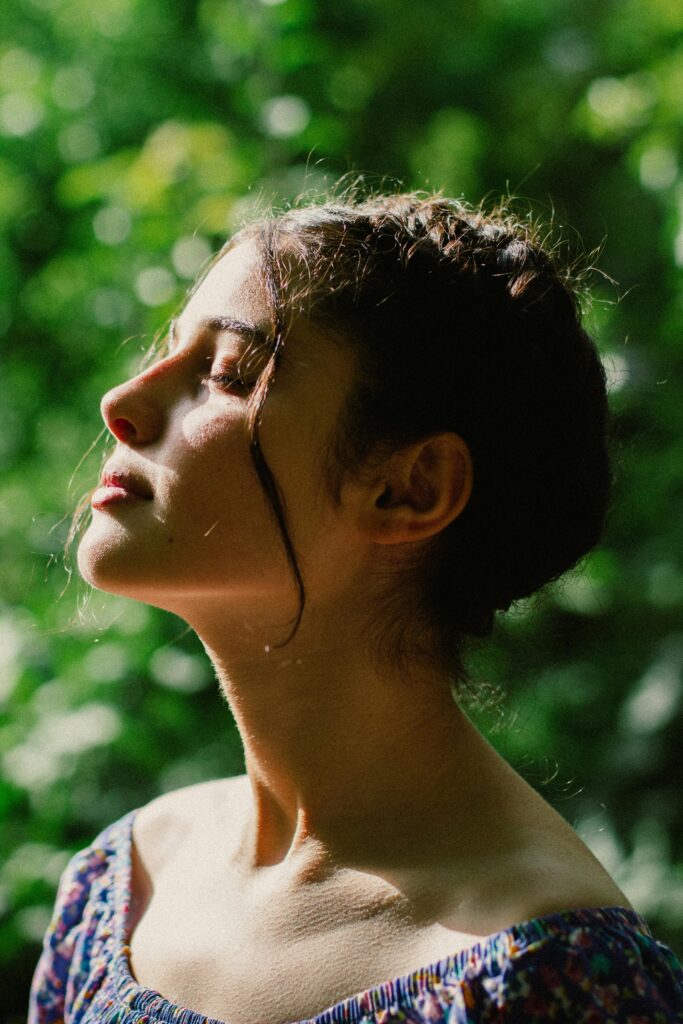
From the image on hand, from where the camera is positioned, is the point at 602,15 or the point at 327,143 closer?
the point at 327,143

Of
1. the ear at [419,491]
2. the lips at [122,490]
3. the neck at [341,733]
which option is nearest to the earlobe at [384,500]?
the ear at [419,491]

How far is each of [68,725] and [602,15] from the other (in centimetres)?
212

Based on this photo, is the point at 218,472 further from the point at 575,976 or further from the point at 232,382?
the point at 575,976

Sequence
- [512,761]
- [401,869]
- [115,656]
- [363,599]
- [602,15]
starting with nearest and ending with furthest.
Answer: [401,869] < [363,599] < [512,761] < [115,656] < [602,15]

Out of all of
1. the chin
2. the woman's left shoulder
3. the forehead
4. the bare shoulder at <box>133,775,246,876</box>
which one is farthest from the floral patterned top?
the forehead

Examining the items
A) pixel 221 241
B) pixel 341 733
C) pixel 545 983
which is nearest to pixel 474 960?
pixel 545 983

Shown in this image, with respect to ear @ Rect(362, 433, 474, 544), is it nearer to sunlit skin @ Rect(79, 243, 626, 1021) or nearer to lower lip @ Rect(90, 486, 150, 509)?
sunlit skin @ Rect(79, 243, 626, 1021)

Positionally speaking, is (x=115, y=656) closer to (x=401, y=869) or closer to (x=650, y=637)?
(x=650, y=637)

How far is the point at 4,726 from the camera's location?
2332 mm

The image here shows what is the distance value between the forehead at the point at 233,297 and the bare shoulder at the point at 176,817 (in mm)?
598

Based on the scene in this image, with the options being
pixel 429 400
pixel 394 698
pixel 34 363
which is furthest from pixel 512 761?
pixel 34 363

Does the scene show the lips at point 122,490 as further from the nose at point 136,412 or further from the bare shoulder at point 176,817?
the bare shoulder at point 176,817

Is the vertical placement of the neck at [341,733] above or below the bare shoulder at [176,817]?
above

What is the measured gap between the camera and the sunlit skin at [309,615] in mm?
1104
